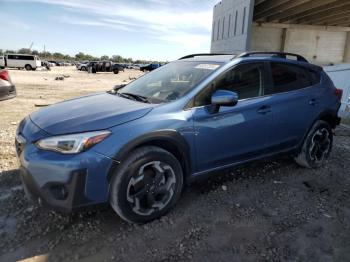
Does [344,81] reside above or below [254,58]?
below

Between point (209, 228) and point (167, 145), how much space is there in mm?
930

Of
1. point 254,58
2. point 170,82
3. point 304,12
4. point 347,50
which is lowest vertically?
point 170,82

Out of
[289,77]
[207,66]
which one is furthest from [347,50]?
[207,66]

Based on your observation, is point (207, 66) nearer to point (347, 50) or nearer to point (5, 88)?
point (5, 88)

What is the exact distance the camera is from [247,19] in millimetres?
25859

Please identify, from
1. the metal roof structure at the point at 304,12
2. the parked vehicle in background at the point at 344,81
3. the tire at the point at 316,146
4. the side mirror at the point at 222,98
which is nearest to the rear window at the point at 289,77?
the tire at the point at 316,146

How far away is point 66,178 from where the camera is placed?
2691 millimetres

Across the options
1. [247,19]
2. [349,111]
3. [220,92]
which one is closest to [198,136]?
[220,92]

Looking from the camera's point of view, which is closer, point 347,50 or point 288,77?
point 288,77

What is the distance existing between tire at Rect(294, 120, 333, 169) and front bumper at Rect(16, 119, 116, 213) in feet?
10.3

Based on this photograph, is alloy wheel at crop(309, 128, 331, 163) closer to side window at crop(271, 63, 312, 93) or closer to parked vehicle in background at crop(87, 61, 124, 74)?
side window at crop(271, 63, 312, 93)

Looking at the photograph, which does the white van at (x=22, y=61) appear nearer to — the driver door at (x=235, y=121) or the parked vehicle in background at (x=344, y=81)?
the parked vehicle in background at (x=344, y=81)

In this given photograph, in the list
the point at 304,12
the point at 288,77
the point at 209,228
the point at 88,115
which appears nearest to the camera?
the point at 88,115

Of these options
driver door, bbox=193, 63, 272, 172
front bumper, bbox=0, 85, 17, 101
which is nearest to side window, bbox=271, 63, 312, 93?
driver door, bbox=193, 63, 272, 172
